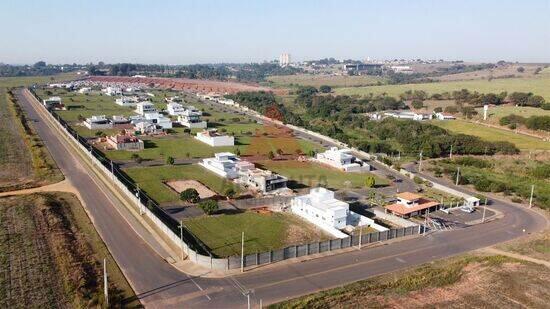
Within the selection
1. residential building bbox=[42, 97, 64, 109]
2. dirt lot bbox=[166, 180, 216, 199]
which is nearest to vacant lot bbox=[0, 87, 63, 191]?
dirt lot bbox=[166, 180, 216, 199]

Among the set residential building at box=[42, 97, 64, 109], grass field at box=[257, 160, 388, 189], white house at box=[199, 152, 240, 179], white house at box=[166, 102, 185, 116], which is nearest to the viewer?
grass field at box=[257, 160, 388, 189]

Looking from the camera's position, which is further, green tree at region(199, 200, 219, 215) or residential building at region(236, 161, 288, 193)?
residential building at region(236, 161, 288, 193)

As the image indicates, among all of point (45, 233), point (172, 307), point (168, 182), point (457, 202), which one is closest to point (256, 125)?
point (168, 182)

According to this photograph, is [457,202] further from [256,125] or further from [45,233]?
[256,125]

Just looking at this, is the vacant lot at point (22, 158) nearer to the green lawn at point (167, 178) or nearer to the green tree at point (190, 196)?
the green lawn at point (167, 178)

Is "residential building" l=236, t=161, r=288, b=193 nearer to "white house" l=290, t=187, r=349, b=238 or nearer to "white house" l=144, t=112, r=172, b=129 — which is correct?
"white house" l=290, t=187, r=349, b=238

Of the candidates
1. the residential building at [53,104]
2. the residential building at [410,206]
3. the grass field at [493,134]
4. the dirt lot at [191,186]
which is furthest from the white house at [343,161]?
the residential building at [53,104]
